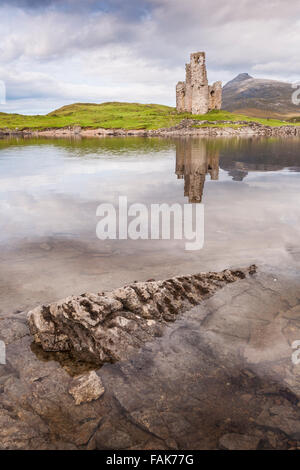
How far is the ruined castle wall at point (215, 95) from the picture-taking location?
117500 mm

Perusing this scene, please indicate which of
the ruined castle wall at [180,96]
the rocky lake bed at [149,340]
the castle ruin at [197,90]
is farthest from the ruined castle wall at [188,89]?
the rocky lake bed at [149,340]

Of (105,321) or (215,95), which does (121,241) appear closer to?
(105,321)

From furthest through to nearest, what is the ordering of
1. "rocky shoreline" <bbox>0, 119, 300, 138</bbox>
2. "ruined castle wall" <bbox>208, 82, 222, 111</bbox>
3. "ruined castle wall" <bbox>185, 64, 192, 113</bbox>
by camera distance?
"ruined castle wall" <bbox>185, 64, 192, 113</bbox> → "ruined castle wall" <bbox>208, 82, 222, 111</bbox> → "rocky shoreline" <bbox>0, 119, 300, 138</bbox>

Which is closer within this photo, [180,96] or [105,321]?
[105,321]

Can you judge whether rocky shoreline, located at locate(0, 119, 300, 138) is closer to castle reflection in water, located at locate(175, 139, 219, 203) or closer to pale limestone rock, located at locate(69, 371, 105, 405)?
castle reflection in water, located at locate(175, 139, 219, 203)

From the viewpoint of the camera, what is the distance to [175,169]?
30531mm

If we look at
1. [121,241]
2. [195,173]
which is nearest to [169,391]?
[121,241]

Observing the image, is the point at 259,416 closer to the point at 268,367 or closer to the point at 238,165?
the point at 268,367

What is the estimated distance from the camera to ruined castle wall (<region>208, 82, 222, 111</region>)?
118 m

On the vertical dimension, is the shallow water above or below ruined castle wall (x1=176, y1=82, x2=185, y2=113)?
below

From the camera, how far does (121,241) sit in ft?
40.8

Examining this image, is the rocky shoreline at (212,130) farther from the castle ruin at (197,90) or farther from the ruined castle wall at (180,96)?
the ruined castle wall at (180,96)

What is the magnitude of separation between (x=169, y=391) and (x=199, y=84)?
120207 millimetres

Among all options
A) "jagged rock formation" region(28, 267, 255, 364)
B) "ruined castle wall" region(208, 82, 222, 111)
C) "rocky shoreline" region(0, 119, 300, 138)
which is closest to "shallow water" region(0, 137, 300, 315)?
"jagged rock formation" region(28, 267, 255, 364)
